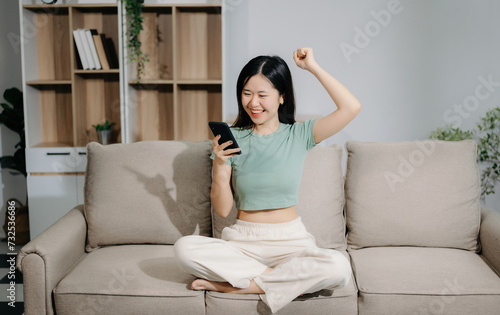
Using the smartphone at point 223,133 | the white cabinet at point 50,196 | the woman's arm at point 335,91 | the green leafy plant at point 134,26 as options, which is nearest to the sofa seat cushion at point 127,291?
the smartphone at point 223,133

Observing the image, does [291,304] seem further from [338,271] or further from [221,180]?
[221,180]

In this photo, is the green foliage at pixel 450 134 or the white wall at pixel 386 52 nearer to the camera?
Result: the green foliage at pixel 450 134

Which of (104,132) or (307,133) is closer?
(307,133)

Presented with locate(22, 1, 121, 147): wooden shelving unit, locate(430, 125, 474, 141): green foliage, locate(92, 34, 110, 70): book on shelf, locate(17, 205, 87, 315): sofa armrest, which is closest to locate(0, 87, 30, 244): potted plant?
locate(22, 1, 121, 147): wooden shelving unit

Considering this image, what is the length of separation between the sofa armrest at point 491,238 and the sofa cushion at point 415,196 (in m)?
0.04

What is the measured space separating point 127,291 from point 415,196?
1.22 metres

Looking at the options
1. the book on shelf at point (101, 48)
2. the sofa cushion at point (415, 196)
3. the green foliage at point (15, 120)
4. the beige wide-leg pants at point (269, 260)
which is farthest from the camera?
the green foliage at point (15, 120)

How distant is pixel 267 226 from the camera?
179 cm

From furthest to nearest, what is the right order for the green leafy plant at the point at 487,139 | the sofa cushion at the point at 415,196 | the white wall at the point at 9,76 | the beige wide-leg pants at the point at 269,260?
the white wall at the point at 9,76
the green leafy plant at the point at 487,139
the sofa cushion at the point at 415,196
the beige wide-leg pants at the point at 269,260

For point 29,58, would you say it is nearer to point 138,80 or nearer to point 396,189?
point 138,80

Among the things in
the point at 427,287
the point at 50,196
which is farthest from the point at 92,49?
the point at 427,287

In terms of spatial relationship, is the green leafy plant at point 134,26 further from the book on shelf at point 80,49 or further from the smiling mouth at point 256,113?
the smiling mouth at point 256,113

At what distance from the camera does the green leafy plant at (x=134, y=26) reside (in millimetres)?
3137

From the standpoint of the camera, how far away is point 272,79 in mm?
1789
